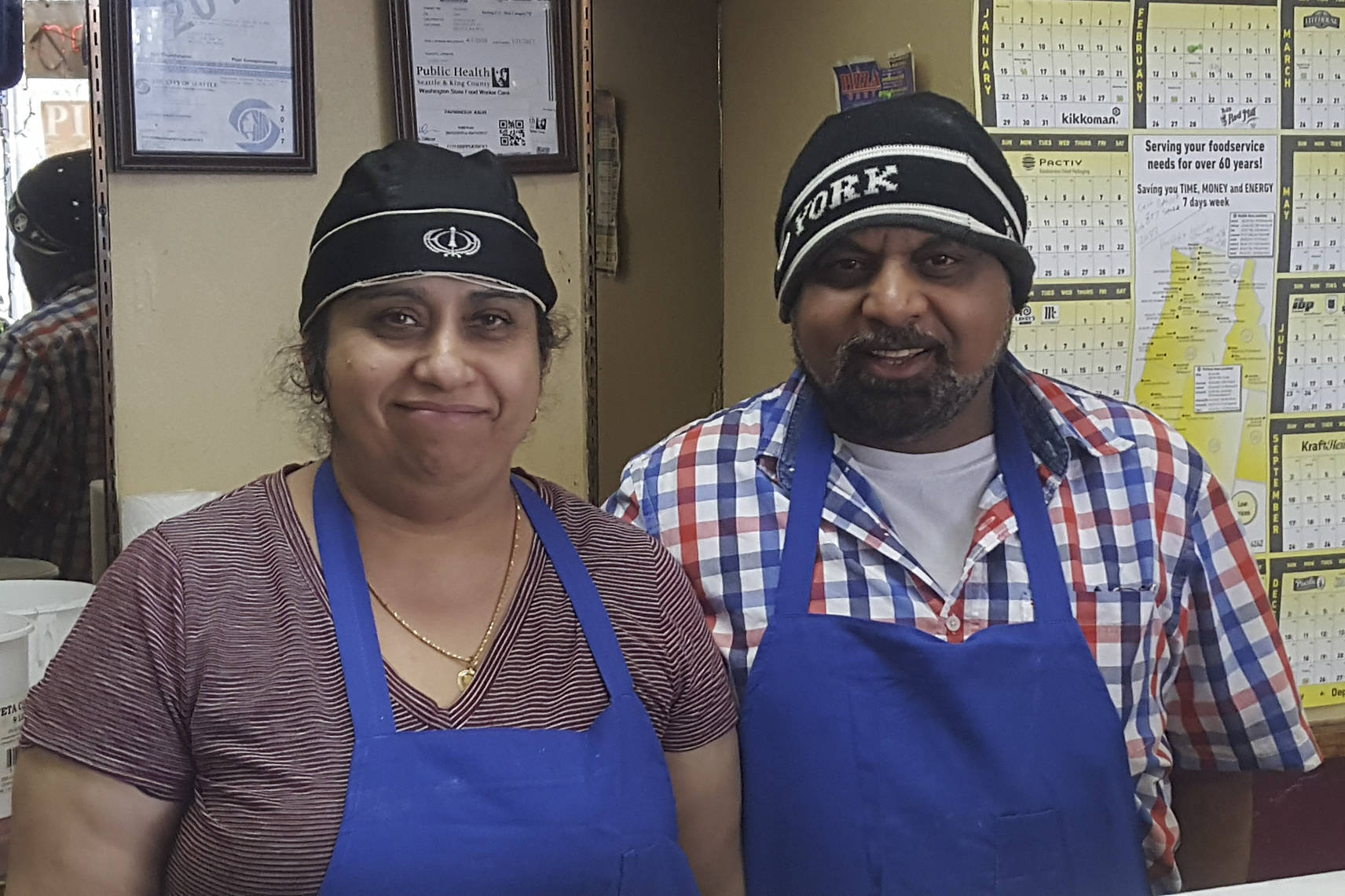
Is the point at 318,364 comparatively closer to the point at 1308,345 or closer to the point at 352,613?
the point at 352,613

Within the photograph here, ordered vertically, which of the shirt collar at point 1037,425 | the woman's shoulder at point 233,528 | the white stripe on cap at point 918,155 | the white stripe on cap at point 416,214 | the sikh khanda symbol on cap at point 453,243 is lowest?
the woman's shoulder at point 233,528

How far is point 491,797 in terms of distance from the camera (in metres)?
1.17

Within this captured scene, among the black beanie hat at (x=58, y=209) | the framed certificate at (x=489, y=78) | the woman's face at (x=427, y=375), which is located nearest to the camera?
the woman's face at (x=427, y=375)

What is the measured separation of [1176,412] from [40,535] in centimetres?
184

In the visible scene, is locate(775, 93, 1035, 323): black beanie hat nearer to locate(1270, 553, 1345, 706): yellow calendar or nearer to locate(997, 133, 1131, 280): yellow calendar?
locate(997, 133, 1131, 280): yellow calendar

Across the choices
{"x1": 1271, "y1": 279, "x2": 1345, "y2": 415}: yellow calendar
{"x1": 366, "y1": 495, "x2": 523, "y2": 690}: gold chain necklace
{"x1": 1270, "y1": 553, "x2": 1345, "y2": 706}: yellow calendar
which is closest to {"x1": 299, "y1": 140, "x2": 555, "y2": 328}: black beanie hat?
{"x1": 366, "y1": 495, "x2": 523, "y2": 690}: gold chain necklace

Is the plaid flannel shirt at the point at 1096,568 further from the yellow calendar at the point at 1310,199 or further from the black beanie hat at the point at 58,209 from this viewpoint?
the black beanie hat at the point at 58,209

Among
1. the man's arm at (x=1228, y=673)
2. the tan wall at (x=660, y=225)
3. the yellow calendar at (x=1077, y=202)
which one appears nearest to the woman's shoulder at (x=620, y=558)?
the man's arm at (x=1228, y=673)

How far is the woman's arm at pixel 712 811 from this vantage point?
1.34m

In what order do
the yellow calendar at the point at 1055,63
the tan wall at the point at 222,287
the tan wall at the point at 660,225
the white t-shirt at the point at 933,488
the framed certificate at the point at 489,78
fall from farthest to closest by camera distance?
the tan wall at the point at 660,225, the framed certificate at the point at 489,78, the tan wall at the point at 222,287, the yellow calendar at the point at 1055,63, the white t-shirt at the point at 933,488

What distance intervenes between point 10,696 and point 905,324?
3.88 ft

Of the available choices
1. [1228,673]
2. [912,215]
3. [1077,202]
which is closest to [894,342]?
[912,215]

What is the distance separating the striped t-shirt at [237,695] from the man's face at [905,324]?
1.46 feet

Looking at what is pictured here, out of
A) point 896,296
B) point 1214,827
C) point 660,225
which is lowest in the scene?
point 1214,827
